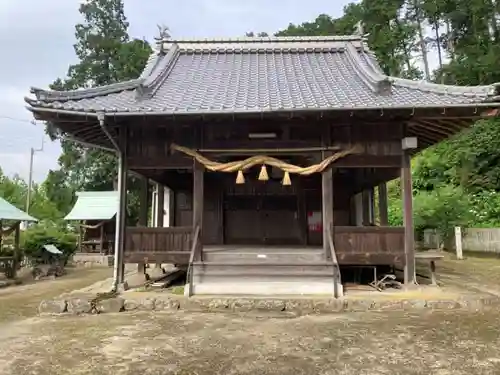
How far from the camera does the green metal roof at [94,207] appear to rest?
22222 millimetres

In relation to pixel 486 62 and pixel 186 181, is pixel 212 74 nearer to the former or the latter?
pixel 186 181

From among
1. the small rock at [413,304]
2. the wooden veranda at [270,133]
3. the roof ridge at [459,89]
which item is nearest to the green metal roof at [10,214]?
the wooden veranda at [270,133]

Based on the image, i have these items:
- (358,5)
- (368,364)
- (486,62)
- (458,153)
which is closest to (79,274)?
(368,364)

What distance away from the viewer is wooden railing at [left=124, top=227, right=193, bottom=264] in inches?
351

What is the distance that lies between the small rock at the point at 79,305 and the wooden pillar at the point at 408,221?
6.23 m

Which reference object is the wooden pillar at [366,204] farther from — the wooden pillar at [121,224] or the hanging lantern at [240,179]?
the wooden pillar at [121,224]

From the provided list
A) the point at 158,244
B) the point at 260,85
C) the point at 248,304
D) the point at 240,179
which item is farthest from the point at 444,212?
the point at 158,244

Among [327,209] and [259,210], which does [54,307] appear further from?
[259,210]

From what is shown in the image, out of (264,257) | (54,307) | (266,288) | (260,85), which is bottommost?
(54,307)

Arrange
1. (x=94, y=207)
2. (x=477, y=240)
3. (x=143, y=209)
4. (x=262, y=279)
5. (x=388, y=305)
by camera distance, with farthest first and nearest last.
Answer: (x=94, y=207) < (x=477, y=240) < (x=143, y=209) < (x=262, y=279) < (x=388, y=305)

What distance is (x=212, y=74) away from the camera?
11.8 metres

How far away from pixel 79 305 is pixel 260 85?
643 centimetres

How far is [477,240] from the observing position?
68.9 feet

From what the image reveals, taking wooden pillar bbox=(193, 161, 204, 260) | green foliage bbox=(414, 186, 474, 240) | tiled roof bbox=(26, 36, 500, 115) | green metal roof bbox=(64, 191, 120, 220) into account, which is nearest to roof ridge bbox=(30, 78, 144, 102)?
tiled roof bbox=(26, 36, 500, 115)
